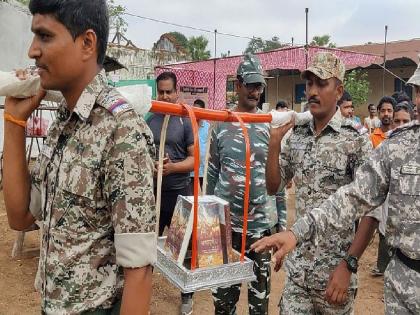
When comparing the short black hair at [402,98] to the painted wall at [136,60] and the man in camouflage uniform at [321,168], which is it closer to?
the man in camouflage uniform at [321,168]

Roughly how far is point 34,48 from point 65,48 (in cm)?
9

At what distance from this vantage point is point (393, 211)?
1850mm

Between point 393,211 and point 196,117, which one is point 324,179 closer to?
point 393,211

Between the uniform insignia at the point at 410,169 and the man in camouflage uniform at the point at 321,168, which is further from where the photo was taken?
the man in camouflage uniform at the point at 321,168

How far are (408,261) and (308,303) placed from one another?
2.58ft

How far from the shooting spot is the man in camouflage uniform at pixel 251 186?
3.05m

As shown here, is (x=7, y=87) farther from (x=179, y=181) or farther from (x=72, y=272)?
(x=179, y=181)

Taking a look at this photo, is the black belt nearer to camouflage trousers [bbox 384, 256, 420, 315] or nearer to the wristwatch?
camouflage trousers [bbox 384, 256, 420, 315]

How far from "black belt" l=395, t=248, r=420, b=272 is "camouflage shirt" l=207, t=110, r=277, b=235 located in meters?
1.31

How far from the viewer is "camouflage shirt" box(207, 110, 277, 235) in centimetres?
306

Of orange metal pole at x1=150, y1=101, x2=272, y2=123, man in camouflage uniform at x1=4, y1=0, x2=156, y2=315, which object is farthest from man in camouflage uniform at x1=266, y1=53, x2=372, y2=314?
man in camouflage uniform at x1=4, y1=0, x2=156, y2=315

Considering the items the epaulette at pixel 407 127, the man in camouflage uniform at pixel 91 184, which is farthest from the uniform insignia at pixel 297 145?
the man in camouflage uniform at pixel 91 184

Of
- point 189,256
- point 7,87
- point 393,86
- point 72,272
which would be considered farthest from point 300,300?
point 393,86

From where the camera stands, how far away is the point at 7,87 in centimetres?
136
